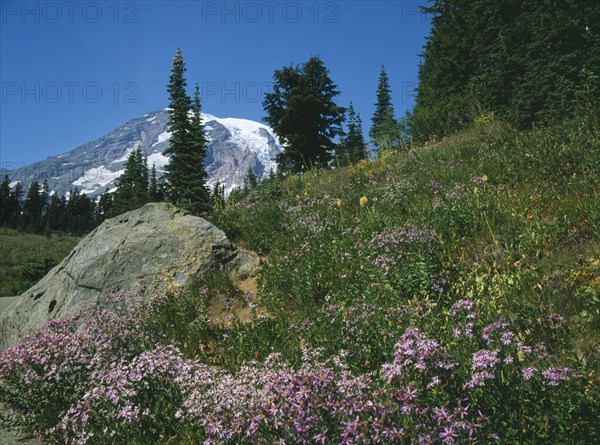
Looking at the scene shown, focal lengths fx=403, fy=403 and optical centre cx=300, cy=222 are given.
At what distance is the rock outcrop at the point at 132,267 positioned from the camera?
8125 millimetres

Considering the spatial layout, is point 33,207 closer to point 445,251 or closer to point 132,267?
point 132,267

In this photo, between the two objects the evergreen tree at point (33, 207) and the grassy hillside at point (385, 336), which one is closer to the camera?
the grassy hillside at point (385, 336)

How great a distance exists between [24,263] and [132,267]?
20.8m

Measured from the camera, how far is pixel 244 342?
17.6 ft

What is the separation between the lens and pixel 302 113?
3497 centimetres

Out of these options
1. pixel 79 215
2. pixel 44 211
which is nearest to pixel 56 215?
pixel 79 215

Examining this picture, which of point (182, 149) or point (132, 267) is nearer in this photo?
point (132, 267)

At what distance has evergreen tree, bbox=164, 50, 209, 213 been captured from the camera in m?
29.8

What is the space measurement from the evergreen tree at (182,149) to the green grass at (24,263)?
31.4ft

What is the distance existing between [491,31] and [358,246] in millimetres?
22582

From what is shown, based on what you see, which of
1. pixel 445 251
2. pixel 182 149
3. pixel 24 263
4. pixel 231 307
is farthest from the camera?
pixel 182 149

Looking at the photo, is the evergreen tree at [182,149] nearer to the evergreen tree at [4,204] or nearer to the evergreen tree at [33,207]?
the evergreen tree at [33,207]

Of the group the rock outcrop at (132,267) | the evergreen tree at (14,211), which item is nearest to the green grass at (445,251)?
the rock outcrop at (132,267)

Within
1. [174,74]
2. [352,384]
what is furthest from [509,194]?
[174,74]
